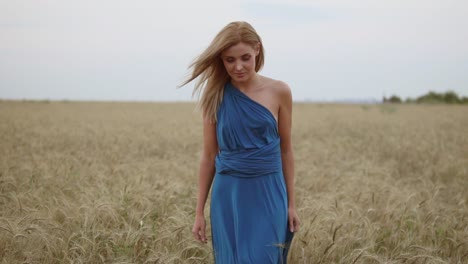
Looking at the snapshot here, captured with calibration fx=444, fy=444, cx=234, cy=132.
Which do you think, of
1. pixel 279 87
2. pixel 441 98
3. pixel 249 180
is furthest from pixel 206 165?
pixel 441 98

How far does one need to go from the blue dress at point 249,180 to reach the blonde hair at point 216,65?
7 cm

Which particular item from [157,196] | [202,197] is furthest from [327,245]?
[157,196]

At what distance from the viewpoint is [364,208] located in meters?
4.61

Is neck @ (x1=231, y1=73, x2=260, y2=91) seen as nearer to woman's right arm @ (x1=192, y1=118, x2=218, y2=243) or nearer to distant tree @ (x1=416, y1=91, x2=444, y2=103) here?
woman's right arm @ (x1=192, y1=118, x2=218, y2=243)

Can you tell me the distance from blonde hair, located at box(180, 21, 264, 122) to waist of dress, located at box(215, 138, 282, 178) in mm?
233

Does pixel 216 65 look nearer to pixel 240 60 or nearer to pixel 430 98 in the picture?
pixel 240 60

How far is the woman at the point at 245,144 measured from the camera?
218cm

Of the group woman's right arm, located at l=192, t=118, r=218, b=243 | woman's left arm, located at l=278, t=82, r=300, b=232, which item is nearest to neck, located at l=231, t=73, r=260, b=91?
woman's left arm, located at l=278, t=82, r=300, b=232

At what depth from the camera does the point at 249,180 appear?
2217mm

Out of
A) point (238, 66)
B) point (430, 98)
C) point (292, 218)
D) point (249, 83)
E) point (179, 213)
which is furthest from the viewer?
point (430, 98)

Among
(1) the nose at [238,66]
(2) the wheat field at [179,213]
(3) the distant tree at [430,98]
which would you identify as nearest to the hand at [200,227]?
(2) the wheat field at [179,213]

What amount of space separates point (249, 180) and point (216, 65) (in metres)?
0.62

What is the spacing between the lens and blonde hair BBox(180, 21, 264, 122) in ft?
7.03

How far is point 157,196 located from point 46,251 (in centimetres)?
148
